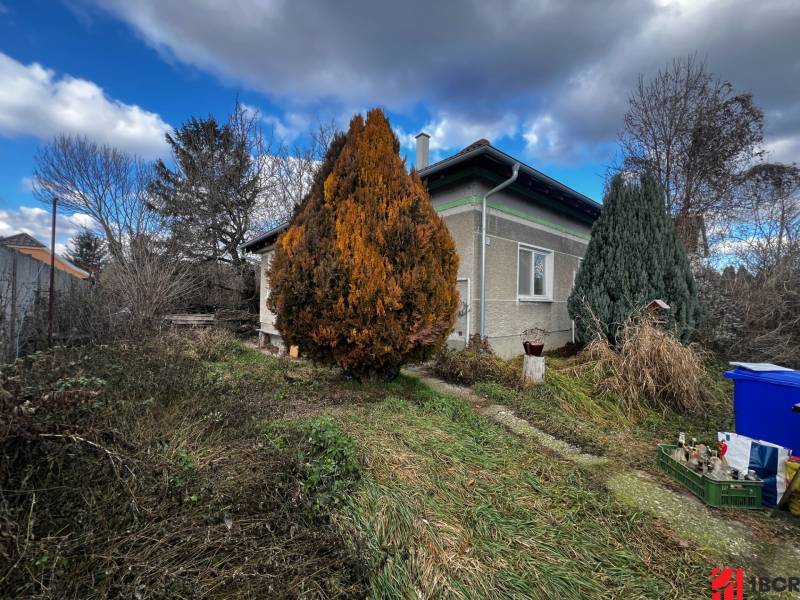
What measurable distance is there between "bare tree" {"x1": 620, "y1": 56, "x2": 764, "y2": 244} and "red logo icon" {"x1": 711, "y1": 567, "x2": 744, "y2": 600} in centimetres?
1094

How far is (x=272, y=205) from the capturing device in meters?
17.8

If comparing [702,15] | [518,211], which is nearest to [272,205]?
[518,211]

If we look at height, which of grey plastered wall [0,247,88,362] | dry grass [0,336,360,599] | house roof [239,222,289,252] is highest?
house roof [239,222,289,252]

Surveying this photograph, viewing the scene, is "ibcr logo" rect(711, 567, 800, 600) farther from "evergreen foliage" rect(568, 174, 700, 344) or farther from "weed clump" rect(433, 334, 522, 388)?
"evergreen foliage" rect(568, 174, 700, 344)

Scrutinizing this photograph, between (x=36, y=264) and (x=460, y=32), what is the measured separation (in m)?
8.26

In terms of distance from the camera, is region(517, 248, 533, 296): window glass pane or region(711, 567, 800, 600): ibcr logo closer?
region(711, 567, 800, 600): ibcr logo

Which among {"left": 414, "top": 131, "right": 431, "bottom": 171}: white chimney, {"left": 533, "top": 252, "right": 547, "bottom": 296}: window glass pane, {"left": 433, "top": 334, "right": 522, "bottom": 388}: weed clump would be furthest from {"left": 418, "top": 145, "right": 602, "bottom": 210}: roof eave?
{"left": 433, "top": 334, "right": 522, "bottom": 388}: weed clump

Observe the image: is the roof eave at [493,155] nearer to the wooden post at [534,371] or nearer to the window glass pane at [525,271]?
the window glass pane at [525,271]

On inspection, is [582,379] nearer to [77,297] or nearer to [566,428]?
[566,428]

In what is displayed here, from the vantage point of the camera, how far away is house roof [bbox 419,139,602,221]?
6125 mm

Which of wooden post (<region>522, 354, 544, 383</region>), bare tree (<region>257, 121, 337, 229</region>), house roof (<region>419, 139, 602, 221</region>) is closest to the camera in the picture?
wooden post (<region>522, 354, 544, 383</region>)

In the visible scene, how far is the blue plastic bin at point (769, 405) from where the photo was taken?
Result: 109 inches

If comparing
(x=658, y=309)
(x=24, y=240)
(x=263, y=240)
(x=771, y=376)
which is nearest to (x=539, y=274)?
(x=658, y=309)

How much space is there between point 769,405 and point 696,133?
10.3 meters
